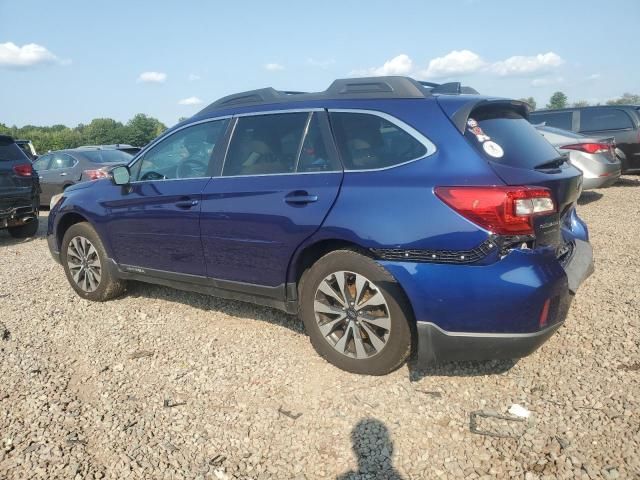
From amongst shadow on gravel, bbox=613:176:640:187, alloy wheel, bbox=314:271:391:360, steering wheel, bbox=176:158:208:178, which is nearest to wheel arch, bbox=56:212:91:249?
steering wheel, bbox=176:158:208:178

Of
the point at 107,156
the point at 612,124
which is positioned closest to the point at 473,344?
the point at 612,124

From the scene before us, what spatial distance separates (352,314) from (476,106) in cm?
145

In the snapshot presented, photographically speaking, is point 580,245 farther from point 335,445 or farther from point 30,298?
point 30,298

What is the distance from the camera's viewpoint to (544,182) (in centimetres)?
277

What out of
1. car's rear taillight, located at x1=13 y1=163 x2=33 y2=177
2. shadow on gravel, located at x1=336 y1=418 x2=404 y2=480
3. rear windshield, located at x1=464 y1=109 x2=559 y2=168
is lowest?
shadow on gravel, located at x1=336 y1=418 x2=404 y2=480

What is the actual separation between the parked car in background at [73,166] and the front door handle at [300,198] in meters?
8.82

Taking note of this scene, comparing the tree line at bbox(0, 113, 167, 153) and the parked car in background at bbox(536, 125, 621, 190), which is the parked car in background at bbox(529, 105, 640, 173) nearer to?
the parked car in background at bbox(536, 125, 621, 190)

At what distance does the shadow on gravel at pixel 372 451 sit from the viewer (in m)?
2.38

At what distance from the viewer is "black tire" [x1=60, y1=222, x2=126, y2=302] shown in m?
4.74

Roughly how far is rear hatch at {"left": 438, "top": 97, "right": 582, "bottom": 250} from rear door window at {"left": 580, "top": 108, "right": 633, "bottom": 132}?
8.93 m

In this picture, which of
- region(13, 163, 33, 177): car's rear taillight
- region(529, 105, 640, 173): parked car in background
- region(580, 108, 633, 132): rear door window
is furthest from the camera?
region(580, 108, 633, 132): rear door window

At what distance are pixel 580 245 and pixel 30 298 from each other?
16.5 feet

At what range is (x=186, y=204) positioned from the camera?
153 inches

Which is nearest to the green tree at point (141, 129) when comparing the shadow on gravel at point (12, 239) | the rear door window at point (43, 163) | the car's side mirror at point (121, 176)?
the rear door window at point (43, 163)
